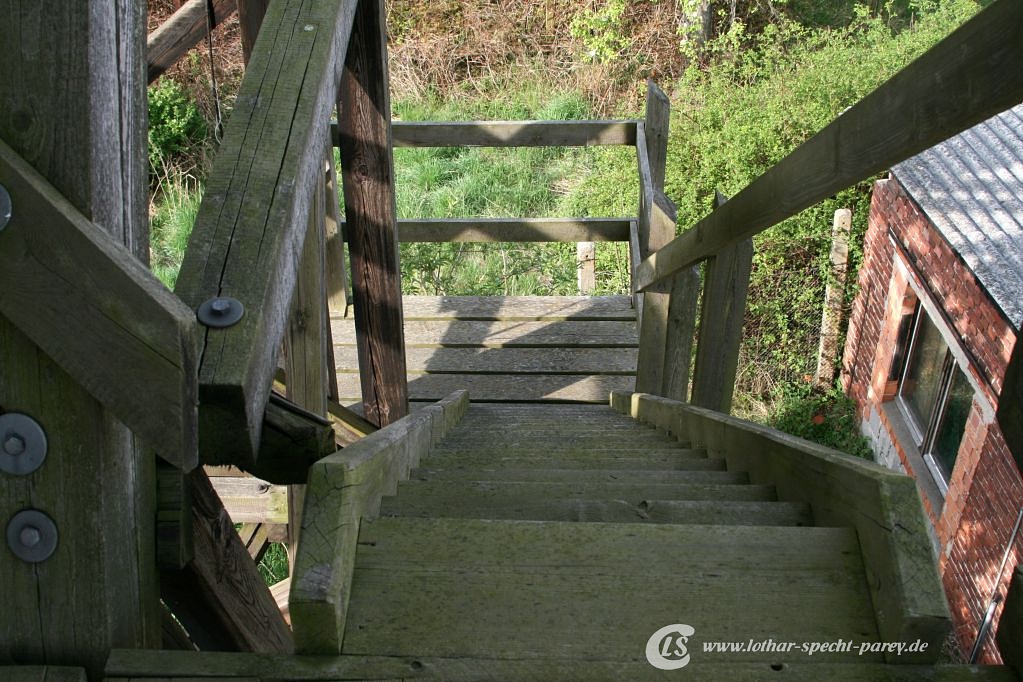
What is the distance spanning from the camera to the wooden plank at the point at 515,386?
19.1 feet

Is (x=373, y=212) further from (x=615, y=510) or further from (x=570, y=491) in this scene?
(x=615, y=510)

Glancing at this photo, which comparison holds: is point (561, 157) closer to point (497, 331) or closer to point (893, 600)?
point (497, 331)

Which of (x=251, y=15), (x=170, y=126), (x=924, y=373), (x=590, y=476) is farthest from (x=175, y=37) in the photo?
(x=170, y=126)

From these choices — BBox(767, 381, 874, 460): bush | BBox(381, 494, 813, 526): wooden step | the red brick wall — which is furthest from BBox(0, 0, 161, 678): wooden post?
BBox(767, 381, 874, 460): bush

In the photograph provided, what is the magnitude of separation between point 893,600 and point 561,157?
39.4ft

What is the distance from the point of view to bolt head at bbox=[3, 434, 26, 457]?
1.23m

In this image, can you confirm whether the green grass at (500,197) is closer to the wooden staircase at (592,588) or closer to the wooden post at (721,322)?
the wooden post at (721,322)

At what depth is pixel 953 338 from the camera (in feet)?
25.1

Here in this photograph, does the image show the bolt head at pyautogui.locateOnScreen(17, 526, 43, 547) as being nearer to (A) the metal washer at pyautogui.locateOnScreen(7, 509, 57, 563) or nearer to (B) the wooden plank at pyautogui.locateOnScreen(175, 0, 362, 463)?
(A) the metal washer at pyautogui.locateOnScreen(7, 509, 57, 563)

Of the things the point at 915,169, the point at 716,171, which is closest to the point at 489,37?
the point at 716,171

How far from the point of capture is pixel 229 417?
49.8 inches

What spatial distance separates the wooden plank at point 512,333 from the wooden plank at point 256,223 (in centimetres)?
437

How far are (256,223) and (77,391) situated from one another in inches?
14.2

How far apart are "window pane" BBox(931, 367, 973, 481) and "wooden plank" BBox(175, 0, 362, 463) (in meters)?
7.15
